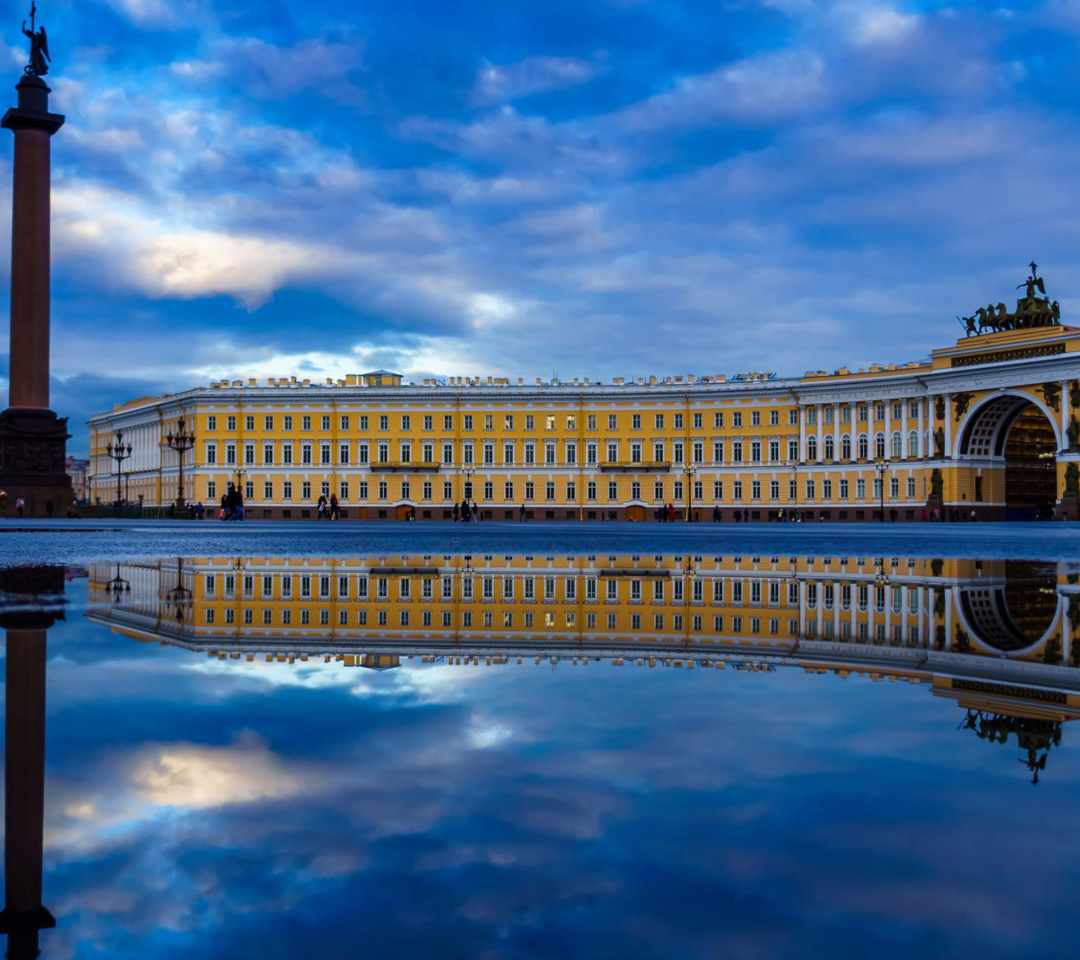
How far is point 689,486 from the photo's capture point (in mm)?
86000

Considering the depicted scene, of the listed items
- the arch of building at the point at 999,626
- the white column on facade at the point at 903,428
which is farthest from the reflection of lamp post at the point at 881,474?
the arch of building at the point at 999,626

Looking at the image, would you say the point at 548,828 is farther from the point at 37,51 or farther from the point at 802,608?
the point at 37,51

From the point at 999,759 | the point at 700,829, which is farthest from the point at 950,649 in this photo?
the point at 700,829

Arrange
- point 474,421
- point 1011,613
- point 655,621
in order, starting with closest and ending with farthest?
point 655,621 → point 1011,613 → point 474,421

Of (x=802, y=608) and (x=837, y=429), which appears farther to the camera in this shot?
(x=837, y=429)

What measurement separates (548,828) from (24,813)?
1.06m

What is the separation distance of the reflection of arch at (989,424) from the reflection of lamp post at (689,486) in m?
20.5

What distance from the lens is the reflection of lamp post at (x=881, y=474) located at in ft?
254

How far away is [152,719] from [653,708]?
1.55 meters

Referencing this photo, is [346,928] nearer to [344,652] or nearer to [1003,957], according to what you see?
[1003,957]

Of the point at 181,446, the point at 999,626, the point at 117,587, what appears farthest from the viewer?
the point at 181,446

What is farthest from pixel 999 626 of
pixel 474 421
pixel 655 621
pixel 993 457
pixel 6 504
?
pixel 474 421

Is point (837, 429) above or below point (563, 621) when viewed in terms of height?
above

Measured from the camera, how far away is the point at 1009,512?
257 ft
